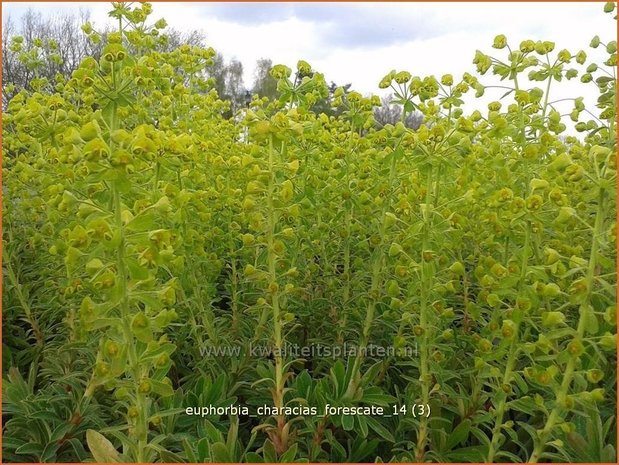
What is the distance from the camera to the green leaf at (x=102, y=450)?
7.33 ft

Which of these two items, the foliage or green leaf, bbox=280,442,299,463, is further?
green leaf, bbox=280,442,299,463

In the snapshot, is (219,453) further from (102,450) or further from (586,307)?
(586,307)

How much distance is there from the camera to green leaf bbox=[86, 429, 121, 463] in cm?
223

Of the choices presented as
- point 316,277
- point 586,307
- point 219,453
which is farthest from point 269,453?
point 586,307

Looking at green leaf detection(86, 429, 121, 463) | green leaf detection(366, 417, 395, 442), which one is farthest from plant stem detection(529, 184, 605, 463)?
green leaf detection(86, 429, 121, 463)

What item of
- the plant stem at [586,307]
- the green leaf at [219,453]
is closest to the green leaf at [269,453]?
the green leaf at [219,453]

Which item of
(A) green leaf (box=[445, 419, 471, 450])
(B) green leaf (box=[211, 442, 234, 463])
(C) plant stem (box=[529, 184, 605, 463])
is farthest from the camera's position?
(A) green leaf (box=[445, 419, 471, 450])

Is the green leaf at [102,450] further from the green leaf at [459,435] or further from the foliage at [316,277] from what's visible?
the green leaf at [459,435]

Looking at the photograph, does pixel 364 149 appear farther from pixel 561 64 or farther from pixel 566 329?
pixel 566 329

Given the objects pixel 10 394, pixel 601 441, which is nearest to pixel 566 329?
pixel 601 441

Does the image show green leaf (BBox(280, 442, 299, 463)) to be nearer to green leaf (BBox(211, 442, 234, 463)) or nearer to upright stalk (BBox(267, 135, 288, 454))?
upright stalk (BBox(267, 135, 288, 454))

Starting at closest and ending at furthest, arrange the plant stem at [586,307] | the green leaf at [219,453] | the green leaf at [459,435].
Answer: the plant stem at [586,307]
the green leaf at [219,453]
the green leaf at [459,435]

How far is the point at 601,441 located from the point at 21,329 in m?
3.25

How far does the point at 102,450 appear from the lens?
7.38ft
